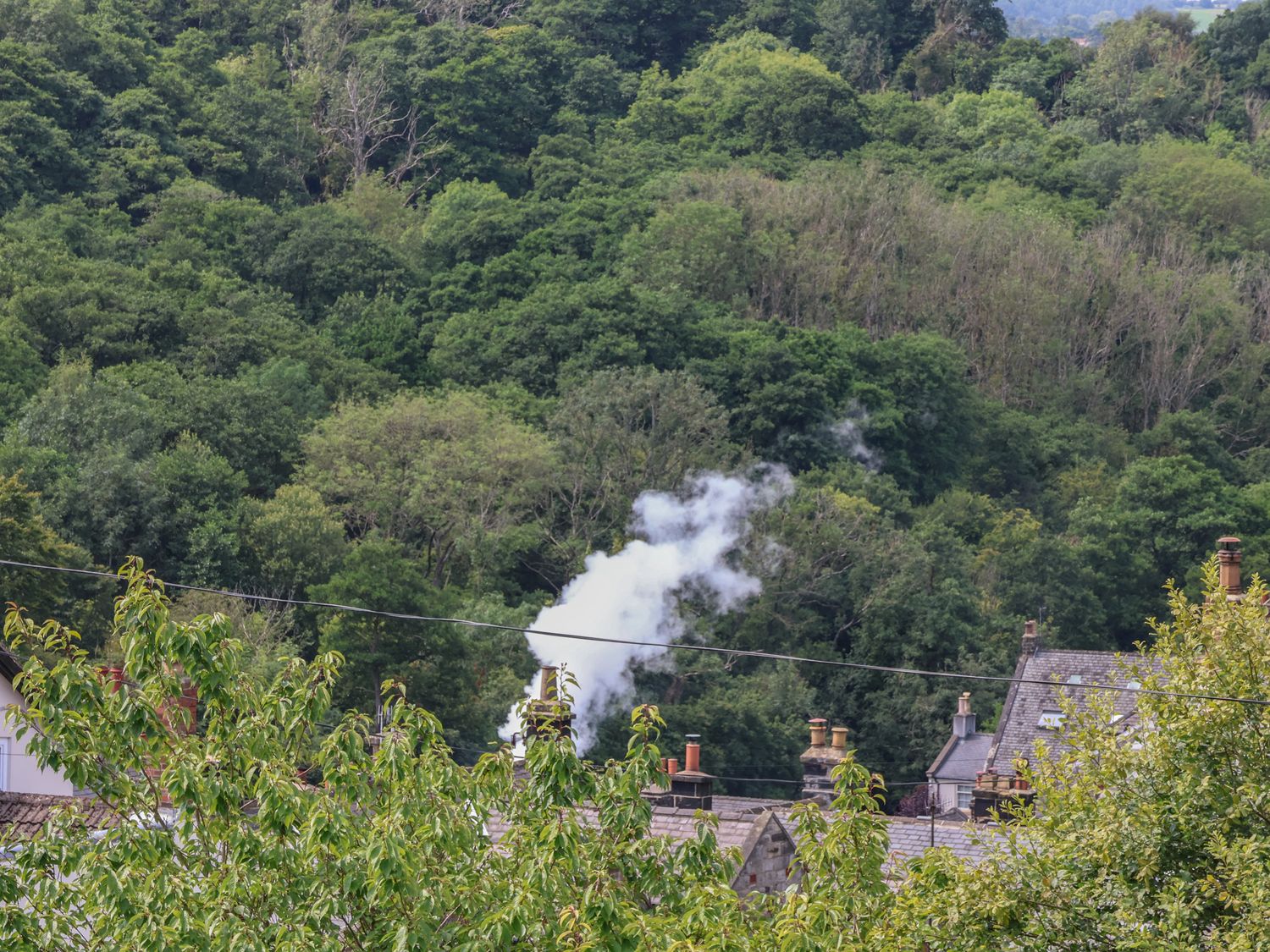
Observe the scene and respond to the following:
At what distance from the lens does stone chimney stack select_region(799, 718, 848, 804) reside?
35.8 m

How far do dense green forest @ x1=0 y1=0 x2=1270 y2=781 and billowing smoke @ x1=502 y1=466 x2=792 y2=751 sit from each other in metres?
0.92

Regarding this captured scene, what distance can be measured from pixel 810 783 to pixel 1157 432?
5596 cm

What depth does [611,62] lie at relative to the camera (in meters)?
122

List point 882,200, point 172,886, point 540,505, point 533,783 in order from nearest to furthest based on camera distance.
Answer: point 172,886, point 533,783, point 540,505, point 882,200

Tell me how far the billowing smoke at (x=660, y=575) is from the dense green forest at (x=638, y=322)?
92 centimetres

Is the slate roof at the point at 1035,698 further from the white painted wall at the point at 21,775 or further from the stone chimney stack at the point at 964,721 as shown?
the white painted wall at the point at 21,775

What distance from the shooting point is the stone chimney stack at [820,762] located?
35.8 metres

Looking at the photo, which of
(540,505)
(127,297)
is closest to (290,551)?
(540,505)

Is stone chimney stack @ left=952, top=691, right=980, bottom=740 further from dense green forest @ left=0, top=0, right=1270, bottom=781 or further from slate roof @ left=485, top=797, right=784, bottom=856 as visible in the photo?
slate roof @ left=485, top=797, right=784, bottom=856

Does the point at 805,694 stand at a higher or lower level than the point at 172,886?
lower

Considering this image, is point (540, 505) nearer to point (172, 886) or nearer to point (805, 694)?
point (805, 694)

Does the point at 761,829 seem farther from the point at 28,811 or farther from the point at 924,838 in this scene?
the point at 28,811

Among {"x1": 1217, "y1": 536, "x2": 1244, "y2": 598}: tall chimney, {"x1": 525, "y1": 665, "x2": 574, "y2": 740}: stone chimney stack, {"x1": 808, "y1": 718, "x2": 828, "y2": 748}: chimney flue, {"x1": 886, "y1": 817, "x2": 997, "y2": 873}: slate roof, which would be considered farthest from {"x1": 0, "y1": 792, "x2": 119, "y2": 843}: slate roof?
{"x1": 808, "y1": 718, "x2": 828, "y2": 748}: chimney flue

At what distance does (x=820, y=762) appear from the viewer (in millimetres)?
38812
